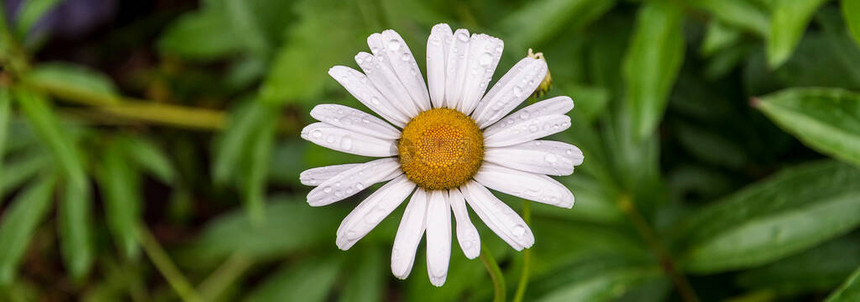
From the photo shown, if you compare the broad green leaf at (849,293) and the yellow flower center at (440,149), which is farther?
the broad green leaf at (849,293)

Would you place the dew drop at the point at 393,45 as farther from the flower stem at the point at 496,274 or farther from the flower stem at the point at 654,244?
the flower stem at the point at 654,244

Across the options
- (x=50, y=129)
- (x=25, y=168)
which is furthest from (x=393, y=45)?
(x=25, y=168)

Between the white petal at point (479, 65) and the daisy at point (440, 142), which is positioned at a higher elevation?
the white petal at point (479, 65)

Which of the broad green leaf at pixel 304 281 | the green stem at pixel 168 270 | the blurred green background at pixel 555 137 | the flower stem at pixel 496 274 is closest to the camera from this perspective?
the flower stem at pixel 496 274

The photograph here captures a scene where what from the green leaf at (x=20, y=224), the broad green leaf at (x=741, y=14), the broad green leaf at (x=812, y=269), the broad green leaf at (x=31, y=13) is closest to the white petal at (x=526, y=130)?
the broad green leaf at (x=741, y=14)

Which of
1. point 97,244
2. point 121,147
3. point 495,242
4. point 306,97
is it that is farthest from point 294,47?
point 97,244

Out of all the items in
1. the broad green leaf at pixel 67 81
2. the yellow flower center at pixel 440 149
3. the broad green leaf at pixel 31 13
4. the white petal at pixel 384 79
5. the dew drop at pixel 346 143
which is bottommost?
the dew drop at pixel 346 143

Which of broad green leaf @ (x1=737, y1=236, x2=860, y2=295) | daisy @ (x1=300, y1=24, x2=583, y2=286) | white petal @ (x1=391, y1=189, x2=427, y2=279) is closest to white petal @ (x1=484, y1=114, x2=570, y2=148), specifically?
daisy @ (x1=300, y1=24, x2=583, y2=286)
